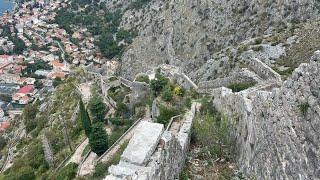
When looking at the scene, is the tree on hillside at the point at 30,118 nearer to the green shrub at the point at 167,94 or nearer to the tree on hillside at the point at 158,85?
the tree on hillside at the point at 158,85

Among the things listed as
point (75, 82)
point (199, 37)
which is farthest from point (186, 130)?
point (199, 37)

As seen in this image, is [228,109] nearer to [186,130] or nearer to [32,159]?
[186,130]

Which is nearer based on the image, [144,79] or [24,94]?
[144,79]

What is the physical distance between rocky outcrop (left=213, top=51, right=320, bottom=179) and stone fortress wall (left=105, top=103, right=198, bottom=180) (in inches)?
80.5

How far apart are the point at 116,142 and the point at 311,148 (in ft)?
53.5

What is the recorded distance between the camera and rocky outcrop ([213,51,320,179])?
8.04m

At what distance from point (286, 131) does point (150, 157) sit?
302 centimetres

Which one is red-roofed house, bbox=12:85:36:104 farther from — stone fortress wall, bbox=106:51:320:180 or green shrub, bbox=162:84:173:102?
stone fortress wall, bbox=106:51:320:180

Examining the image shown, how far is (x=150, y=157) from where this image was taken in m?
10.2

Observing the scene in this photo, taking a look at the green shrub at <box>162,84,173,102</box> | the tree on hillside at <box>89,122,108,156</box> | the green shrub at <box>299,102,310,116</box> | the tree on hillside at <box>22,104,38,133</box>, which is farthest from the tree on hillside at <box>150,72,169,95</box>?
the green shrub at <box>299,102,310,116</box>

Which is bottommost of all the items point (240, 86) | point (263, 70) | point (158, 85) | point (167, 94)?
point (158, 85)

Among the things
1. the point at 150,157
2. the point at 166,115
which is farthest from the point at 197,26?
the point at 150,157

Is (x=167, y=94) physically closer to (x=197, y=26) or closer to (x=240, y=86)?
(x=240, y=86)

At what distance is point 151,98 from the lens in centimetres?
2766
